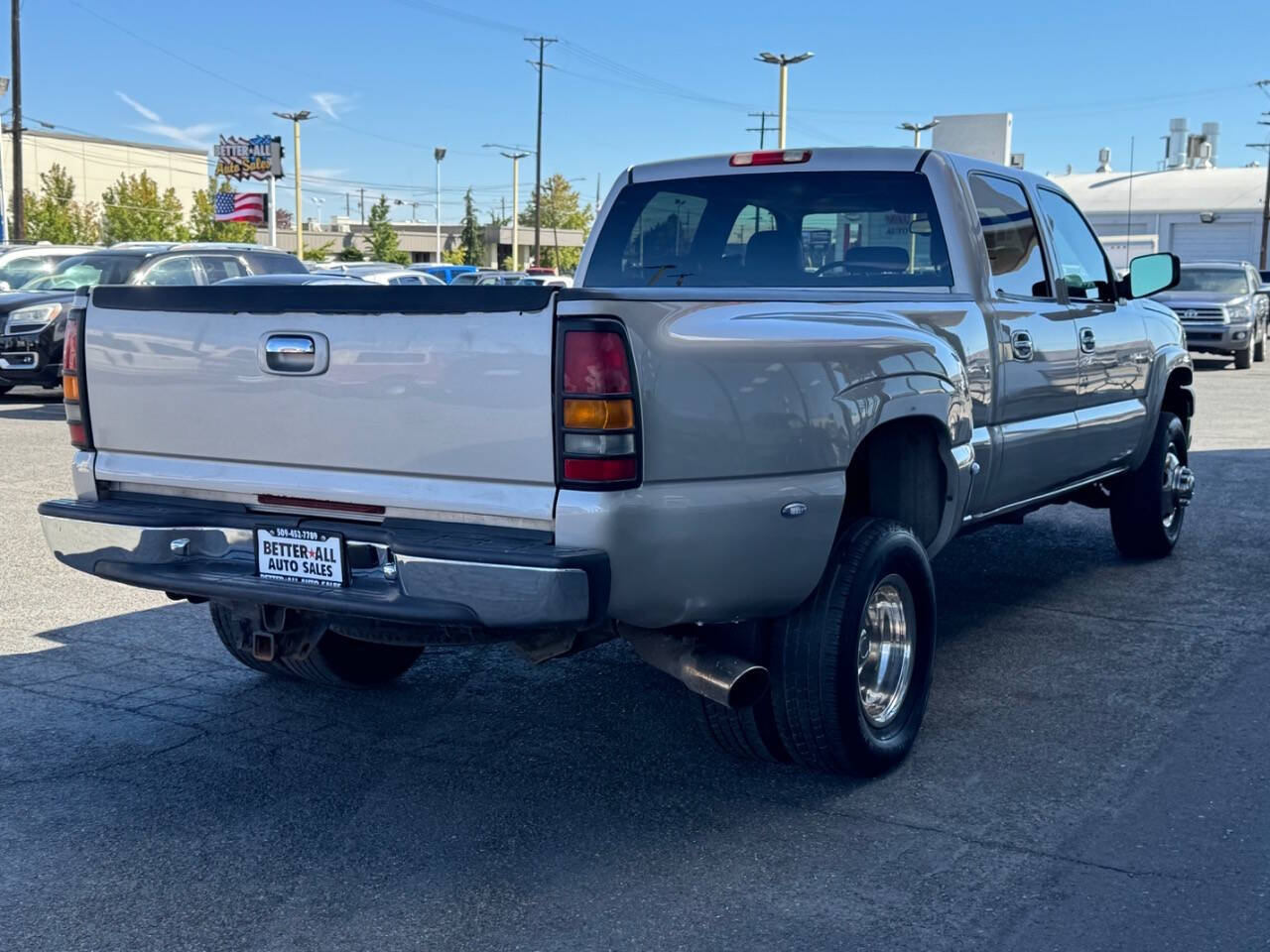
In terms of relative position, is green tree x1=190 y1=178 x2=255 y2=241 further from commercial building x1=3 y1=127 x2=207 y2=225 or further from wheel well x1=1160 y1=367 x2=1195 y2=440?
wheel well x1=1160 y1=367 x2=1195 y2=440

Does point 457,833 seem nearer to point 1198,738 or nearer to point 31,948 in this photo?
point 31,948

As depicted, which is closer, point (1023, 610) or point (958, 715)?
point (958, 715)

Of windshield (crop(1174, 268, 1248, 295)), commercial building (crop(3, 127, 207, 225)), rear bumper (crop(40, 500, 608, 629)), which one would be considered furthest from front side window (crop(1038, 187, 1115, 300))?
commercial building (crop(3, 127, 207, 225))

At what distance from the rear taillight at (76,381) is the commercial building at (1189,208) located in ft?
229

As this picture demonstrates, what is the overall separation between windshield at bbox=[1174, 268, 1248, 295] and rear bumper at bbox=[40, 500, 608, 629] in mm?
22750

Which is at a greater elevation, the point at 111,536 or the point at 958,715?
the point at 111,536

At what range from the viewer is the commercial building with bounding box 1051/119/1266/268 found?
72375mm

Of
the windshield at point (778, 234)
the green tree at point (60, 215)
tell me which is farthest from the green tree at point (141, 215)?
the windshield at point (778, 234)

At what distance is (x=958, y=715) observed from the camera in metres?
5.04

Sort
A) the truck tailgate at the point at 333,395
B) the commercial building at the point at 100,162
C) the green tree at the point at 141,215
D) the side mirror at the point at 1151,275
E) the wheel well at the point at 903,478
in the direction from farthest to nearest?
the commercial building at the point at 100,162, the green tree at the point at 141,215, the side mirror at the point at 1151,275, the wheel well at the point at 903,478, the truck tailgate at the point at 333,395

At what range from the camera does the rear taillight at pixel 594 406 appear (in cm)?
346

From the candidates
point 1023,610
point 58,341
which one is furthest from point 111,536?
point 58,341

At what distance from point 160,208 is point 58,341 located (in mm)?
75453

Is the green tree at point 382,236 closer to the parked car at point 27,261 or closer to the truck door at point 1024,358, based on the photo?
the parked car at point 27,261
